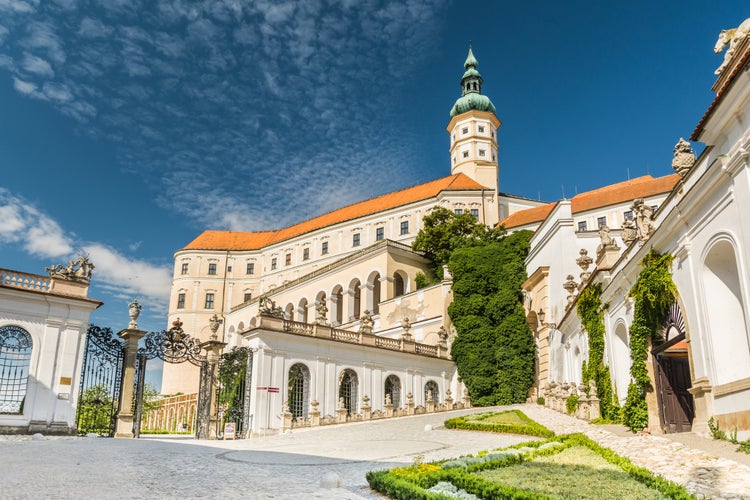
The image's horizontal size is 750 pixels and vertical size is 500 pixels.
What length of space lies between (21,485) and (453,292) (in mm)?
37401

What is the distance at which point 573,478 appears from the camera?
10.2 meters

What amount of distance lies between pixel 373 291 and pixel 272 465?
4530cm

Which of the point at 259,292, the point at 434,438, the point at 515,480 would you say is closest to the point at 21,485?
the point at 515,480

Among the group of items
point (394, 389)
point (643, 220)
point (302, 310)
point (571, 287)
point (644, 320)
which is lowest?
point (394, 389)

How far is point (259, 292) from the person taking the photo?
279 ft

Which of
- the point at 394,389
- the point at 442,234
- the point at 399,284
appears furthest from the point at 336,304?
the point at 394,389

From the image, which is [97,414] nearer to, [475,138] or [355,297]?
[355,297]

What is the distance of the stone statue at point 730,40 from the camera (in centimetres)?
1285

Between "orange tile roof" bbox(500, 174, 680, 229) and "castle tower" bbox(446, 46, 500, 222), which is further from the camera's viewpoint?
"castle tower" bbox(446, 46, 500, 222)

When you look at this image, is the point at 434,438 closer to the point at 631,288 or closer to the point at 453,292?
the point at 631,288

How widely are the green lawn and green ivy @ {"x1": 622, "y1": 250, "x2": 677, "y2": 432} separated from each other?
547cm

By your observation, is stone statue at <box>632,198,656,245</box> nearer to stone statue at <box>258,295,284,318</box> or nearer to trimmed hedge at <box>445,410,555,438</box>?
trimmed hedge at <box>445,410,555,438</box>

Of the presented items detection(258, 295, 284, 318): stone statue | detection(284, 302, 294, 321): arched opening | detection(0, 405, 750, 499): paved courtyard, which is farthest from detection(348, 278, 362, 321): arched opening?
detection(0, 405, 750, 499): paved courtyard

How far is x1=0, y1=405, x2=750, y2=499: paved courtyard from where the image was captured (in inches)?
362
